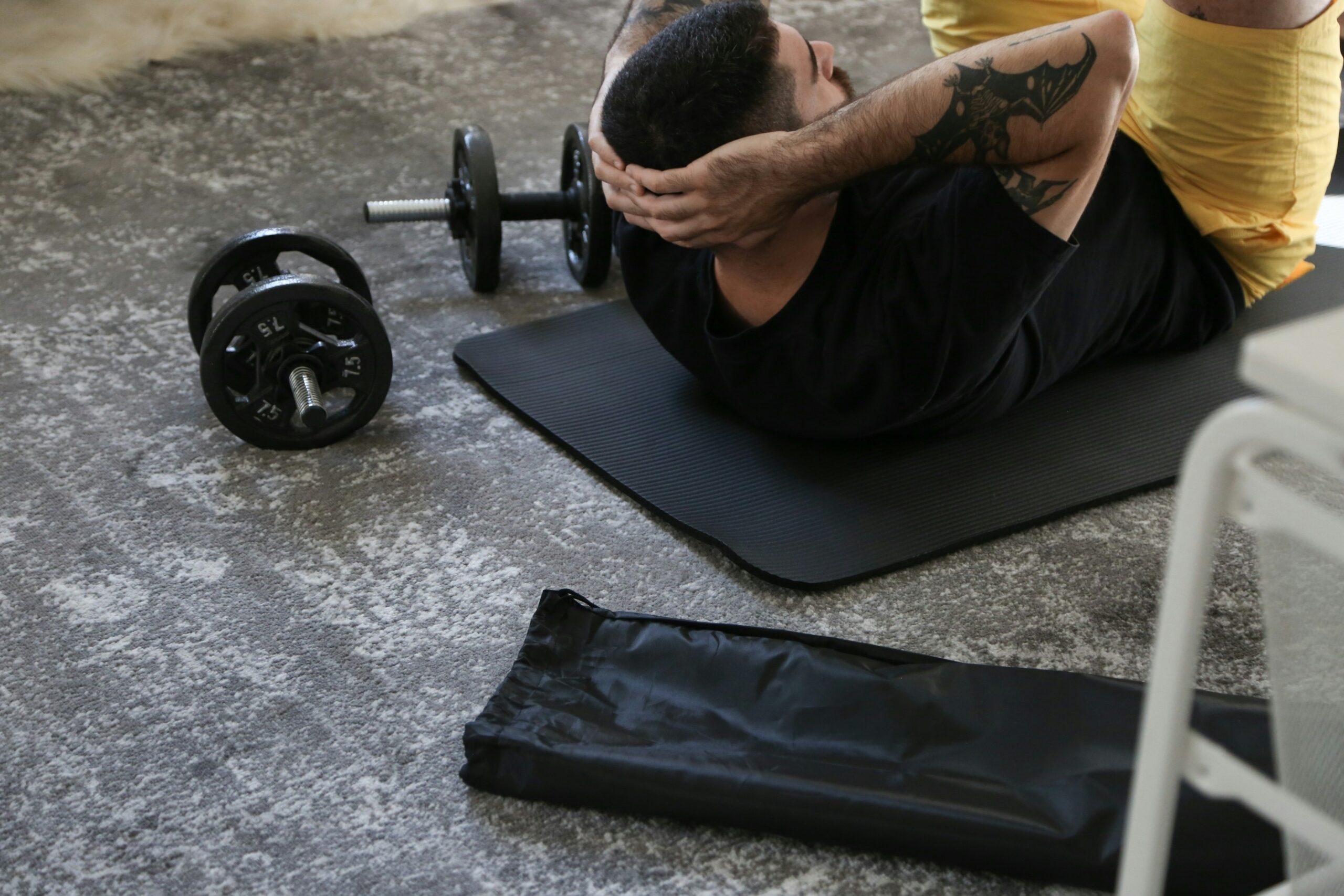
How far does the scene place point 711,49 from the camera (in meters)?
1.18

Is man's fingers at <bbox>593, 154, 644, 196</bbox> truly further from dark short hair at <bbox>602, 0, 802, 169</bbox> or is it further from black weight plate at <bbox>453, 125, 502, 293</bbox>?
black weight plate at <bbox>453, 125, 502, 293</bbox>

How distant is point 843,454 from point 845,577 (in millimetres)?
244

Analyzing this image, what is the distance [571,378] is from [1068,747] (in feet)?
2.81

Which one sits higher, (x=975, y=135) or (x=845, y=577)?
(x=975, y=135)

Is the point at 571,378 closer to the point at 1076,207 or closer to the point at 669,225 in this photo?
the point at 669,225

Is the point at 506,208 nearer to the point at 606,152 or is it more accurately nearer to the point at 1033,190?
the point at 606,152

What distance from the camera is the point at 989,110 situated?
119 cm

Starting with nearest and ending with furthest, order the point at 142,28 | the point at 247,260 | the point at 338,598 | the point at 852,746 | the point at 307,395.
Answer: the point at 852,746, the point at 338,598, the point at 307,395, the point at 247,260, the point at 142,28

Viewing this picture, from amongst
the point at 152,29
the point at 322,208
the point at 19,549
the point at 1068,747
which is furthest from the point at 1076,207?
the point at 152,29

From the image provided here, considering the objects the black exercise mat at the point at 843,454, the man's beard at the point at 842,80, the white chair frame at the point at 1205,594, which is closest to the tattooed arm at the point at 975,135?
the man's beard at the point at 842,80

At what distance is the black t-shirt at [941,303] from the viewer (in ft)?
4.10

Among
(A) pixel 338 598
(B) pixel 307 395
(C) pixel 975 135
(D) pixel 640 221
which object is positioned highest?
(C) pixel 975 135

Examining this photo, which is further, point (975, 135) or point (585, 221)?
point (585, 221)

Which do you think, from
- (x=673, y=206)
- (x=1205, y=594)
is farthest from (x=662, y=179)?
(x=1205, y=594)
